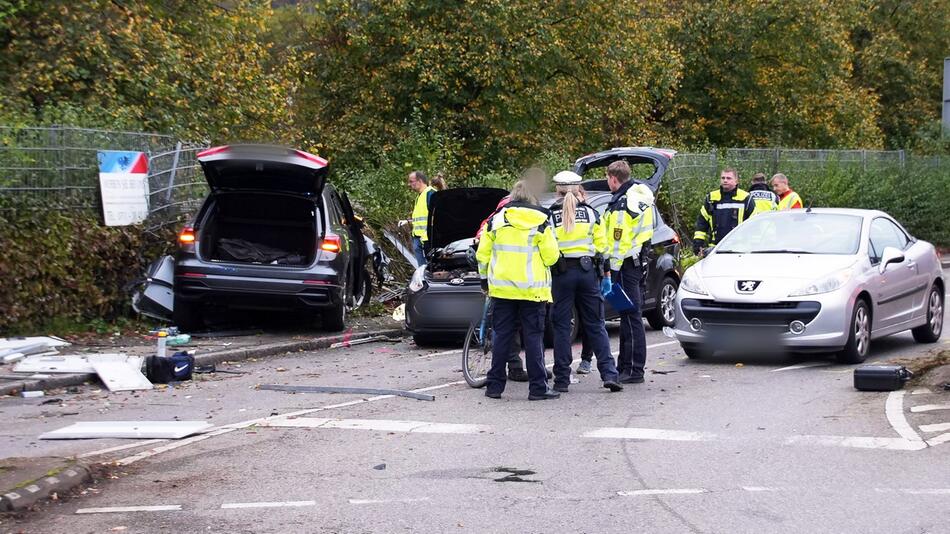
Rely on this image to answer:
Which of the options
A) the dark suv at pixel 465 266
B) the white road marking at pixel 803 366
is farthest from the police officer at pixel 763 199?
the white road marking at pixel 803 366

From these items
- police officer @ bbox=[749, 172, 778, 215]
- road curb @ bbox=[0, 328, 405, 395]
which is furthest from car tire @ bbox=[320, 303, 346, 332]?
police officer @ bbox=[749, 172, 778, 215]

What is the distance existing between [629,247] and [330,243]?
14.6 feet

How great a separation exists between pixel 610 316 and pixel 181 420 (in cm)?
647

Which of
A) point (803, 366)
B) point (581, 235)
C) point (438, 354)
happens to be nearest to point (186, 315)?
point (438, 354)

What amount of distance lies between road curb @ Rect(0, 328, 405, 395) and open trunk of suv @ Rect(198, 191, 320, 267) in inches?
37.2

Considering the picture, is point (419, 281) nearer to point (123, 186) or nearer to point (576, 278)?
point (576, 278)

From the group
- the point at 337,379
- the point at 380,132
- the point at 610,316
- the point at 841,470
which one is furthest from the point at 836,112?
the point at 841,470

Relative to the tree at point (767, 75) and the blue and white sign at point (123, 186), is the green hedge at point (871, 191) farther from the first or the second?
the blue and white sign at point (123, 186)

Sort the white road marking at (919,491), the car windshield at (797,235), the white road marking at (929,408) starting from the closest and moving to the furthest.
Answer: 1. the white road marking at (919,491)
2. the white road marking at (929,408)
3. the car windshield at (797,235)

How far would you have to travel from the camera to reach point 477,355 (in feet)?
35.7

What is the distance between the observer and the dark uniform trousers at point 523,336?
33.0 feet

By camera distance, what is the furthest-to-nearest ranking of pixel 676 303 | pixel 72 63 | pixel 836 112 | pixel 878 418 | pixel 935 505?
pixel 836 112, pixel 72 63, pixel 676 303, pixel 878 418, pixel 935 505

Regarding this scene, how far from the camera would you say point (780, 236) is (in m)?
12.9

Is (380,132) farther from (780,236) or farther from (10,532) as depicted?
(10,532)
